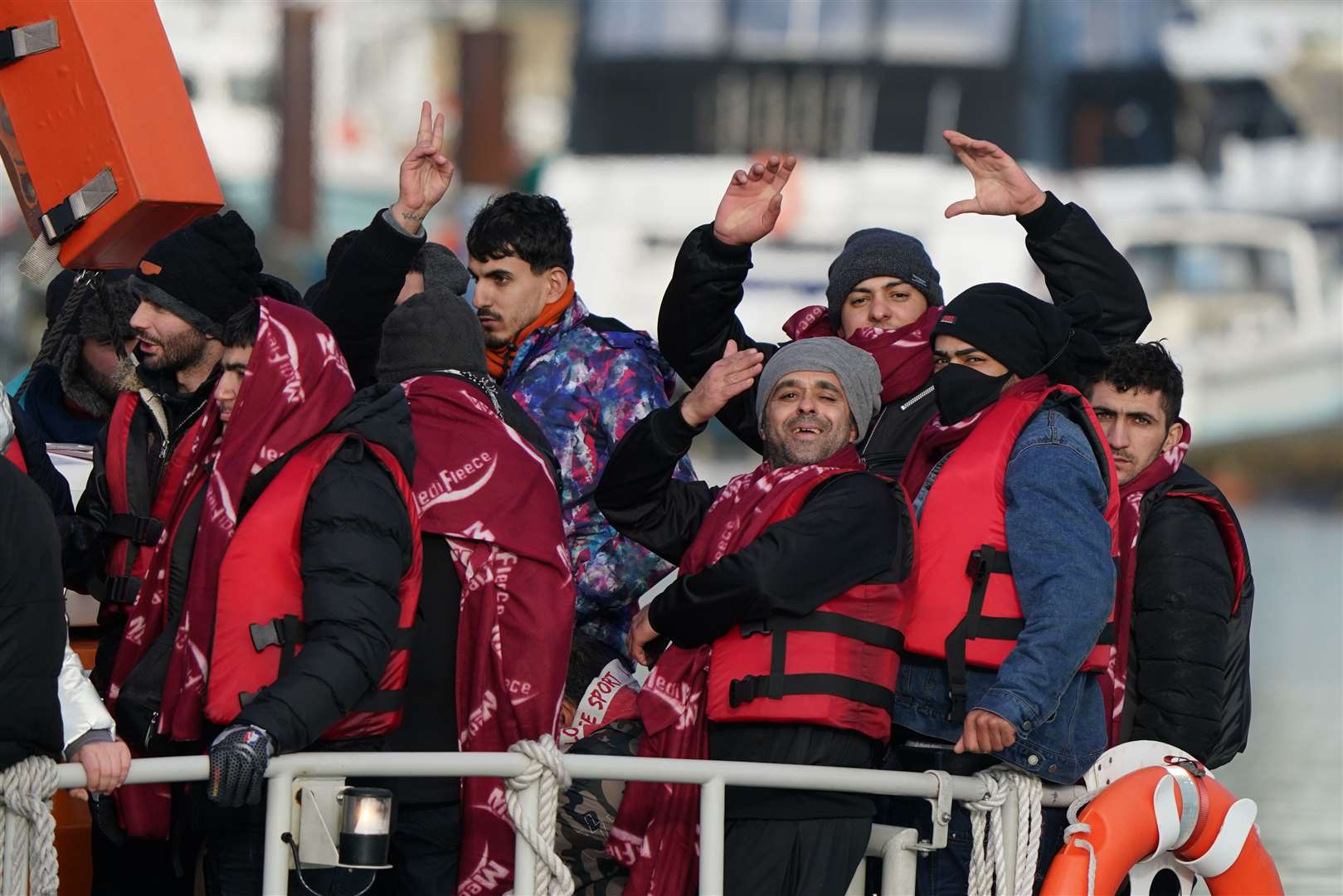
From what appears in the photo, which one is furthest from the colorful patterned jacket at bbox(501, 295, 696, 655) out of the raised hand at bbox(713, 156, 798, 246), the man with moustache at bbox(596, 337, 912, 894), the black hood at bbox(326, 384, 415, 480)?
the black hood at bbox(326, 384, 415, 480)

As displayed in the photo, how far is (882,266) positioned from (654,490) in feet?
2.49

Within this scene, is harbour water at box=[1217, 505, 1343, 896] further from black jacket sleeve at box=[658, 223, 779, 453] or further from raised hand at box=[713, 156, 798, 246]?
raised hand at box=[713, 156, 798, 246]

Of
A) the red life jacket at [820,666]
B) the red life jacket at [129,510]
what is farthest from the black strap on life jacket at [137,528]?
the red life jacket at [820,666]

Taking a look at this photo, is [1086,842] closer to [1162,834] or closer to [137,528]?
[1162,834]

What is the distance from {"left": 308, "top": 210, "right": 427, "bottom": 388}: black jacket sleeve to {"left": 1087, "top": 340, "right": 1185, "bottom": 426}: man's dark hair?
1375 mm

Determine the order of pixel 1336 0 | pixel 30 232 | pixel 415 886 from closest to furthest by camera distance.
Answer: pixel 415 886
pixel 30 232
pixel 1336 0

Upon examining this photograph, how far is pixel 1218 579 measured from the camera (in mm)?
3678

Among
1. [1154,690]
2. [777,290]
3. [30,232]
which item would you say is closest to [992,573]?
[1154,690]

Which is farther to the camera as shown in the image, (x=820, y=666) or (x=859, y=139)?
(x=859, y=139)

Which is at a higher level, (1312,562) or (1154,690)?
(1154,690)

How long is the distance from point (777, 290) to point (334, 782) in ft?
78.3

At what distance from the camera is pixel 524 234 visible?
4199mm

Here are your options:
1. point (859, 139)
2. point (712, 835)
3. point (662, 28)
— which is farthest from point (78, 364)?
point (662, 28)

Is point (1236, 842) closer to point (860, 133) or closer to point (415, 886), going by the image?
point (415, 886)
